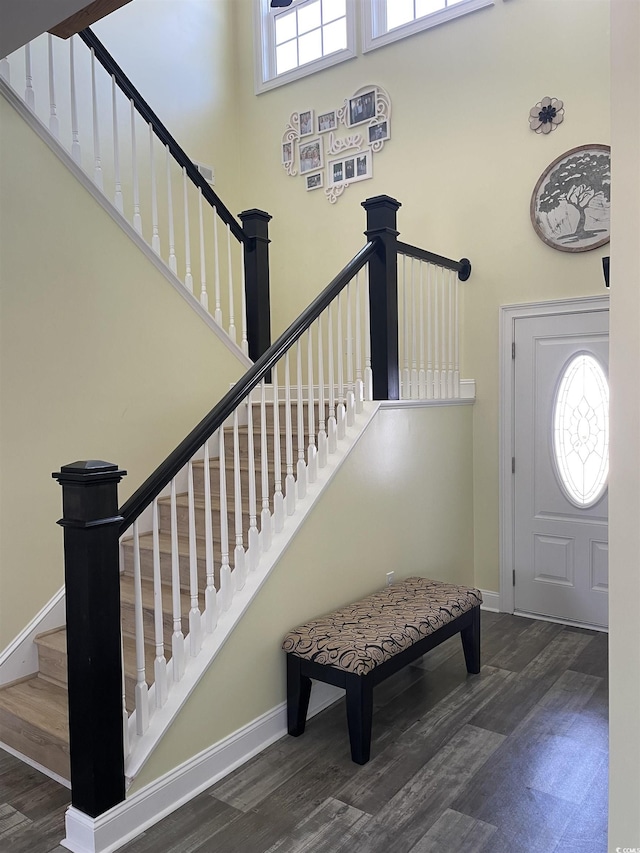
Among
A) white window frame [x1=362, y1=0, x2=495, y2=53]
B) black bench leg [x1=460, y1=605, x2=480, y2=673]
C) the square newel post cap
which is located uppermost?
white window frame [x1=362, y1=0, x2=495, y2=53]

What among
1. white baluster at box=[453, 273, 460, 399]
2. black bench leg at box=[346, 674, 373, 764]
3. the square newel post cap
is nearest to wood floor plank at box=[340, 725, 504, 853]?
black bench leg at box=[346, 674, 373, 764]

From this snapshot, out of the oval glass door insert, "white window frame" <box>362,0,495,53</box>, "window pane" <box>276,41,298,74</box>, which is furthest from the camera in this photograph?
"window pane" <box>276,41,298,74</box>

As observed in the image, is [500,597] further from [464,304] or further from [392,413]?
[464,304]

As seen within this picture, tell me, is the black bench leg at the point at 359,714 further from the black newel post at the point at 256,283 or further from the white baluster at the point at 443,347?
the black newel post at the point at 256,283

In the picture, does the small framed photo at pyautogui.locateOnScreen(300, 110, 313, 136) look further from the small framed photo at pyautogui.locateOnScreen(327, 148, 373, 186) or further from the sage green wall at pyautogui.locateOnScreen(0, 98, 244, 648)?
the sage green wall at pyautogui.locateOnScreen(0, 98, 244, 648)

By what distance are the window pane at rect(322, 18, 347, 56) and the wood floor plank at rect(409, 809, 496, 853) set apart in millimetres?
5152

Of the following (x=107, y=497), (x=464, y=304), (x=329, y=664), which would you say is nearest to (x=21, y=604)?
(x=107, y=497)

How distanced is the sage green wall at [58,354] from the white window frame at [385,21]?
8.69 ft

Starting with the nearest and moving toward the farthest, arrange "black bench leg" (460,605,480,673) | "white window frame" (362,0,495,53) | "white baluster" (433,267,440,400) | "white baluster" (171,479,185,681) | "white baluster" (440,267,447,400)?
1. "white baluster" (171,479,185,681)
2. "black bench leg" (460,605,480,673)
3. "white baluster" (433,267,440,400)
4. "white baluster" (440,267,447,400)
5. "white window frame" (362,0,495,53)

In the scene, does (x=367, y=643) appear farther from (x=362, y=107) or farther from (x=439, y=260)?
(x=362, y=107)

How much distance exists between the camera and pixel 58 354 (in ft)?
11.0

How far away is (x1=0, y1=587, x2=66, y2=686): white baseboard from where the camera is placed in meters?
3.12

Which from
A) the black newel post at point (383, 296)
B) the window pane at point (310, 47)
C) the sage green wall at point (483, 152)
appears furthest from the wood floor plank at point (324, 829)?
the window pane at point (310, 47)

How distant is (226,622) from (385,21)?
4515mm
